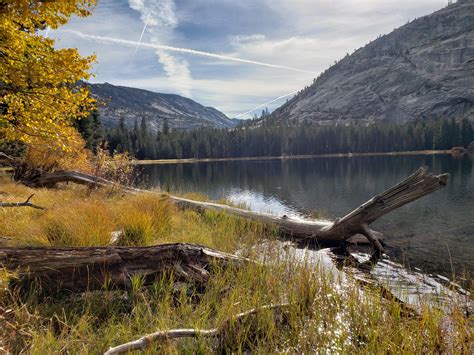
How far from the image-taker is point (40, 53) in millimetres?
7746

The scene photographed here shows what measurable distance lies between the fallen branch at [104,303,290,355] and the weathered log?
4.13 feet

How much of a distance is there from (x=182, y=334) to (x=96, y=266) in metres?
1.91

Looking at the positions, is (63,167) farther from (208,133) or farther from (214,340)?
(208,133)

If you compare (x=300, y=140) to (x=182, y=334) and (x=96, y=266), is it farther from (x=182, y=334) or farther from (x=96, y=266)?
(x=182, y=334)

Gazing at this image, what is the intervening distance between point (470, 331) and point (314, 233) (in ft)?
23.6

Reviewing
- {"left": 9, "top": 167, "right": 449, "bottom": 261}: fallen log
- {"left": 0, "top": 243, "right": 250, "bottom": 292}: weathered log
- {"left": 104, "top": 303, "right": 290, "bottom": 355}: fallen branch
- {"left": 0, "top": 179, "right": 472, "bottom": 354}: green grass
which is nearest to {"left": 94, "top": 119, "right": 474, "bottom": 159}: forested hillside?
{"left": 9, "top": 167, "right": 449, "bottom": 261}: fallen log

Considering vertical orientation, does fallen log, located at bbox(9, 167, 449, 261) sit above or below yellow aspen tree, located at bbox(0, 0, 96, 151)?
below

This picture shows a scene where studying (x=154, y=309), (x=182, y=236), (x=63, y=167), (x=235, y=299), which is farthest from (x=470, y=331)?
(x=63, y=167)

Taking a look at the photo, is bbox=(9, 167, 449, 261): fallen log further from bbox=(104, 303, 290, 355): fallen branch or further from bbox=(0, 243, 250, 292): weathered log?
bbox=(104, 303, 290, 355): fallen branch

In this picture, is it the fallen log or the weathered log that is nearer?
the weathered log

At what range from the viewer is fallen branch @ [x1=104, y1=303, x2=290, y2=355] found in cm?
301

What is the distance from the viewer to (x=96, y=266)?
179 inches

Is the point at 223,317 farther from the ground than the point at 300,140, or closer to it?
closer to it

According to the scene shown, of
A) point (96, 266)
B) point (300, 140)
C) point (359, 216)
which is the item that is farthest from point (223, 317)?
point (300, 140)
